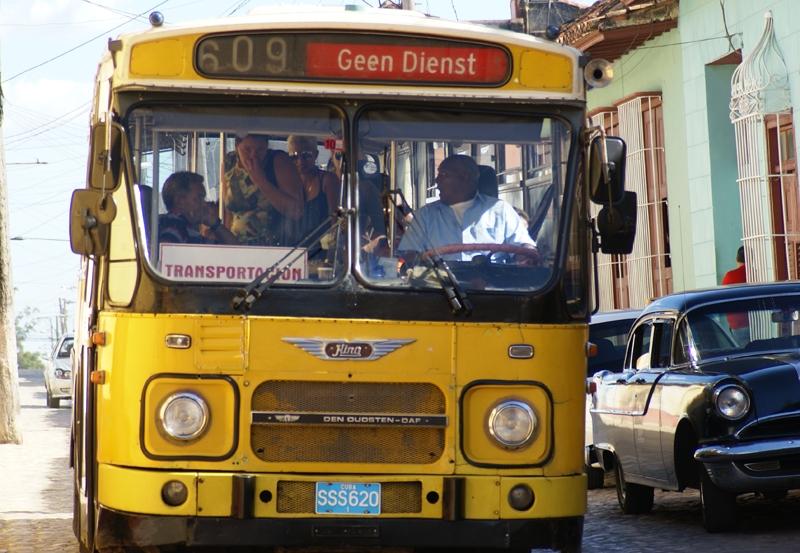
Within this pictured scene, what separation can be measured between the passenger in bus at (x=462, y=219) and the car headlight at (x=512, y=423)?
0.72 meters

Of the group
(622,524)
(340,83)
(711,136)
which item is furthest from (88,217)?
(711,136)

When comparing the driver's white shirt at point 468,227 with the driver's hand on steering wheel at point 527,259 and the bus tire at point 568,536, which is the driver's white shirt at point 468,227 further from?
the bus tire at point 568,536

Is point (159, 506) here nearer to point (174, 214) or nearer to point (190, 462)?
point (190, 462)

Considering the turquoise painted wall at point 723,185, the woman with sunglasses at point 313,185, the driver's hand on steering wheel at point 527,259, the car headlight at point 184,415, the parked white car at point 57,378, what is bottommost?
the car headlight at point 184,415

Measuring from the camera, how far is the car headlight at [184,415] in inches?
314

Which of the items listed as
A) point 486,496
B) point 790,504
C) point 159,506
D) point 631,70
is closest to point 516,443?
point 486,496

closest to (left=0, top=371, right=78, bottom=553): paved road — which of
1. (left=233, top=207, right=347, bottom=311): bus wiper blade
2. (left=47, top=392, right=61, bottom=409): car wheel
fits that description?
(left=233, top=207, right=347, bottom=311): bus wiper blade

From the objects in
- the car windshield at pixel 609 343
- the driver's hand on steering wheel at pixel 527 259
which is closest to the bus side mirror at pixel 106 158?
the driver's hand on steering wheel at pixel 527 259

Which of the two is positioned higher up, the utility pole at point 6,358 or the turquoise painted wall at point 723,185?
the turquoise painted wall at point 723,185

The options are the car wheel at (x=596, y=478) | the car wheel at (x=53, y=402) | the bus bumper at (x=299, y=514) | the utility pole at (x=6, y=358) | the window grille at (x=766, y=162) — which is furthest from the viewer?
the car wheel at (x=53, y=402)

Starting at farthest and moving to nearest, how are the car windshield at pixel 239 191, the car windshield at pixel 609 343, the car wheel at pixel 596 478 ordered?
the car windshield at pixel 609 343 < the car wheel at pixel 596 478 < the car windshield at pixel 239 191

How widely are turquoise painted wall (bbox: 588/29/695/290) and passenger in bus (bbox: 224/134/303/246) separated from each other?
15738 mm

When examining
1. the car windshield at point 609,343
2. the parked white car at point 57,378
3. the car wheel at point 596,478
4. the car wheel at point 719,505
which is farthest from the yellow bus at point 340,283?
the parked white car at point 57,378

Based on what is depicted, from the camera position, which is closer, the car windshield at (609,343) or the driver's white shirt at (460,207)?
the driver's white shirt at (460,207)
